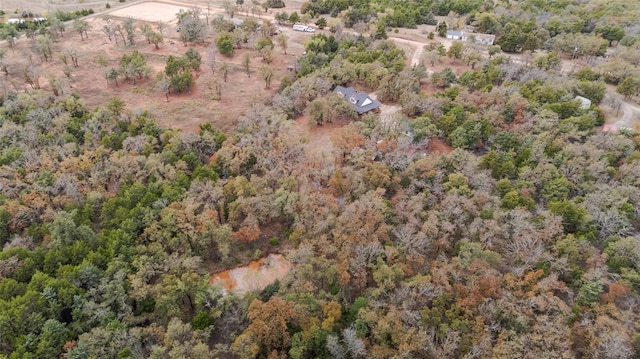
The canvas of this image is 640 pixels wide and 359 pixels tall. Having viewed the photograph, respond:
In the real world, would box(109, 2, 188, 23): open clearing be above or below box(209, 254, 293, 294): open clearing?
above

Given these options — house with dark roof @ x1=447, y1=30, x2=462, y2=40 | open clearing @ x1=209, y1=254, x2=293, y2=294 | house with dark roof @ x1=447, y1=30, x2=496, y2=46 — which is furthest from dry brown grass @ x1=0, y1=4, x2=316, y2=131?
house with dark roof @ x1=447, y1=30, x2=496, y2=46

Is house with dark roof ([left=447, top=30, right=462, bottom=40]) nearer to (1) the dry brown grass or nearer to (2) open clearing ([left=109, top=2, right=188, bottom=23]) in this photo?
(1) the dry brown grass

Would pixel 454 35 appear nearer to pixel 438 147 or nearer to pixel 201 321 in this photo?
pixel 438 147

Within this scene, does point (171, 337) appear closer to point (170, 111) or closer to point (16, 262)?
point (16, 262)

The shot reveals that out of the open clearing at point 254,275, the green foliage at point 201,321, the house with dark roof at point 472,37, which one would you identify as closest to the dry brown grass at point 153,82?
the open clearing at point 254,275

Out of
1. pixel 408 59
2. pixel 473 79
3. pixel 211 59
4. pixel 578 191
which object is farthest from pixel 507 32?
pixel 211 59
